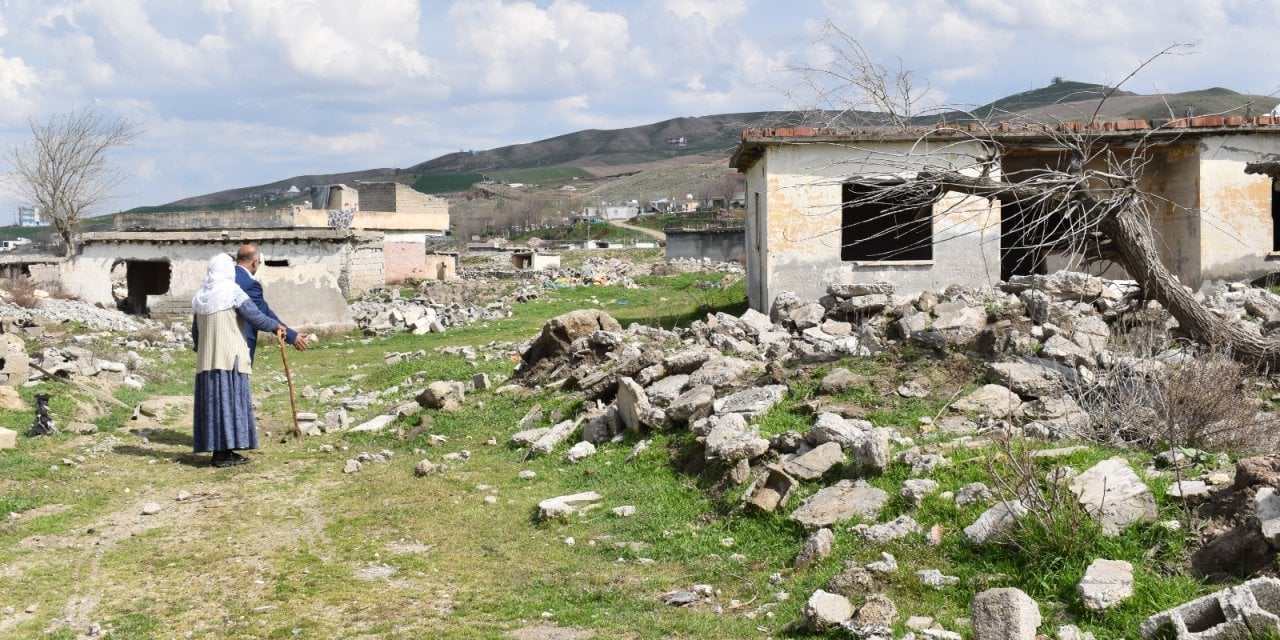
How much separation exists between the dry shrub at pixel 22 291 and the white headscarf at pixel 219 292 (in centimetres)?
1542

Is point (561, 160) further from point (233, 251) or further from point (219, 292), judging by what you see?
point (219, 292)

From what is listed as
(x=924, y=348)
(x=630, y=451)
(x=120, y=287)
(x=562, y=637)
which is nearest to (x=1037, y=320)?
(x=924, y=348)

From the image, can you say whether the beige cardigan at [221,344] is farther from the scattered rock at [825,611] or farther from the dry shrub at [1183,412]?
the dry shrub at [1183,412]

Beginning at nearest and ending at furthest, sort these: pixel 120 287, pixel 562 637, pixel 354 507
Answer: pixel 562 637 < pixel 354 507 < pixel 120 287

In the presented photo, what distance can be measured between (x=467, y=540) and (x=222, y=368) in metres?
3.28

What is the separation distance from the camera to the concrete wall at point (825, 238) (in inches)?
624

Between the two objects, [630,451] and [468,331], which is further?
[468,331]

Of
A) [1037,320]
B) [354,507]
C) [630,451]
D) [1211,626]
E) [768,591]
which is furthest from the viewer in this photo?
[1037,320]

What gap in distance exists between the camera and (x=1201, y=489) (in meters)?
4.91

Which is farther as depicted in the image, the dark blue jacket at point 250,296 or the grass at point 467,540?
the dark blue jacket at point 250,296

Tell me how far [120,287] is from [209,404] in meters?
28.0

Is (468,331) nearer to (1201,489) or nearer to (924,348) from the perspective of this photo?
(924,348)

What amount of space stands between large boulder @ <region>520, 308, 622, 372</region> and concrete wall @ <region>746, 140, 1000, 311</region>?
4.55 metres

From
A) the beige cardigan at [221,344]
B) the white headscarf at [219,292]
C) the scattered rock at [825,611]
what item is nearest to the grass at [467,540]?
the scattered rock at [825,611]
